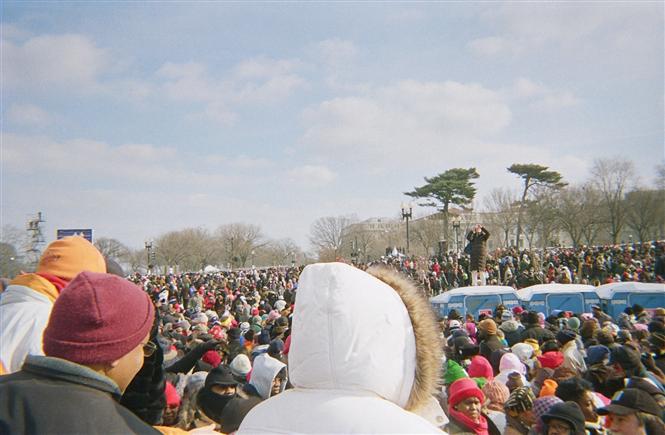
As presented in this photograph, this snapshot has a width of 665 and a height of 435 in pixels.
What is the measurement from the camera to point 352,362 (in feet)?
4.75

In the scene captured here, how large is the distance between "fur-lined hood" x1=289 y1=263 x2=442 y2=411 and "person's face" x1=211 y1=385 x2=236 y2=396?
3.34m

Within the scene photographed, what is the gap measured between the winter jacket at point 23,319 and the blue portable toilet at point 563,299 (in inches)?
630

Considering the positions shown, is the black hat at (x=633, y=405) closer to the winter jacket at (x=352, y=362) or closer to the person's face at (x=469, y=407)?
the person's face at (x=469, y=407)

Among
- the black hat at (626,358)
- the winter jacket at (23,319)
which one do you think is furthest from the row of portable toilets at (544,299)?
the winter jacket at (23,319)

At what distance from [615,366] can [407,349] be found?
16.8 ft

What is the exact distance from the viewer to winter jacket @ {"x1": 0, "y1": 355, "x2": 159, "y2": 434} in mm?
1248

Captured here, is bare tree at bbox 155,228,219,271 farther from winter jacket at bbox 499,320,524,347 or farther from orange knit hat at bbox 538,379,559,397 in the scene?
orange knit hat at bbox 538,379,559,397

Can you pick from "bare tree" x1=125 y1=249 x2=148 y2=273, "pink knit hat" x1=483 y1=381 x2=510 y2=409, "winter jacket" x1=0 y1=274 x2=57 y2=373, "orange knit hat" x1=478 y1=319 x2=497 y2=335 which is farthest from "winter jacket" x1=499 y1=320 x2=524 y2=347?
"bare tree" x1=125 y1=249 x2=148 y2=273

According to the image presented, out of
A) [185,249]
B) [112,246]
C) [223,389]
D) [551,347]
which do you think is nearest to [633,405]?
[223,389]

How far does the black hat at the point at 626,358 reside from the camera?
5.18 metres

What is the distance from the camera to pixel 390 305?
5.13ft

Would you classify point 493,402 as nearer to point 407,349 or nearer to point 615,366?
point 615,366

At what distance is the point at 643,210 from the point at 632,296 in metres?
Answer: 36.8

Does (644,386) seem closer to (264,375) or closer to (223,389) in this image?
(264,375)
